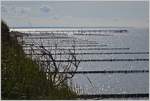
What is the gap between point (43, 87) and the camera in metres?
3.57

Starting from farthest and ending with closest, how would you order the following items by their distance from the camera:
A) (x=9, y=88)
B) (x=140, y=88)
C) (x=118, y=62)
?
(x=118, y=62) < (x=140, y=88) < (x=9, y=88)

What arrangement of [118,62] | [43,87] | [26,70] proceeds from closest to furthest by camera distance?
1. [43,87]
2. [26,70]
3. [118,62]

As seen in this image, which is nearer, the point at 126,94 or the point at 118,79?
the point at 126,94

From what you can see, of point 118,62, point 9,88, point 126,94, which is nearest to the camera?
point 9,88

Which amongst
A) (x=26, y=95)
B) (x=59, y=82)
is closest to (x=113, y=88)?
(x=59, y=82)

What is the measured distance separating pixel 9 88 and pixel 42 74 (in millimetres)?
855

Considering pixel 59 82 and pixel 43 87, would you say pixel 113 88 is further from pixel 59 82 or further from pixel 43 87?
pixel 43 87

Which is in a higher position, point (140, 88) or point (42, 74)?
point (42, 74)

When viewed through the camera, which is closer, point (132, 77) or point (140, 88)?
point (140, 88)

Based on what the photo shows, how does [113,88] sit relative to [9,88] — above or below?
below

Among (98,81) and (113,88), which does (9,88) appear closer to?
(113,88)

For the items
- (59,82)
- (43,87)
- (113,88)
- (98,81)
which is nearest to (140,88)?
(113,88)

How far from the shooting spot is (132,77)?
26.9ft

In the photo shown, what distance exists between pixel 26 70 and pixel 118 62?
297 inches
